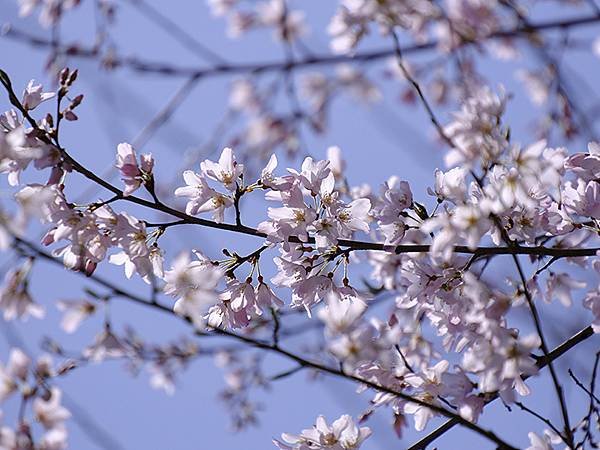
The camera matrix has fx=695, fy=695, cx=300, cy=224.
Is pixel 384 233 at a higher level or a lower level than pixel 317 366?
higher

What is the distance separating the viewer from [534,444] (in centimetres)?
213

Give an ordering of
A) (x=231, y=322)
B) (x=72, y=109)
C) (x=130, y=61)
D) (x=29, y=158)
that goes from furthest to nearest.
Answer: (x=130, y=61) → (x=231, y=322) → (x=72, y=109) → (x=29, y=158)

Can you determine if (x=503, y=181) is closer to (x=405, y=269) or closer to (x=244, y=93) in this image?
(x=405, y=269)

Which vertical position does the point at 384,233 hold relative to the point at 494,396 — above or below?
above

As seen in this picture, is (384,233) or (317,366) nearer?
(317,366)

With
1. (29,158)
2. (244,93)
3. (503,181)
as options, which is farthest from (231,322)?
(244,93)

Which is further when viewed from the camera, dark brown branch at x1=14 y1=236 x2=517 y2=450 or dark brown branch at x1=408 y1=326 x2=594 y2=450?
dark brown branch at x1=408 y1=326 x2=594 y2=450

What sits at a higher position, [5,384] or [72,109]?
[72,109]

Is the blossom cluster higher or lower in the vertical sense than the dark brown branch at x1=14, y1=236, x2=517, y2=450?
higher

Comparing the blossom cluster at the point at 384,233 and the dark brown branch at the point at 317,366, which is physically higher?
the blossom cluster at the point at 384,233

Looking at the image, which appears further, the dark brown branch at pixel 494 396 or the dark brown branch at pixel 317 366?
the dark brown branch at pixel 494 396

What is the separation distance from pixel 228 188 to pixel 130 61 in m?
3.28

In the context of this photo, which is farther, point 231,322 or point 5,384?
point 5,384

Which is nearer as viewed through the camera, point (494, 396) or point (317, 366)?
point (317, 366)
